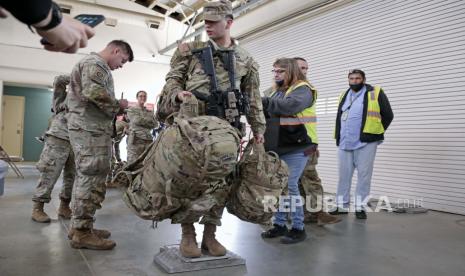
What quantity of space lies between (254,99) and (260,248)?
3.82ft

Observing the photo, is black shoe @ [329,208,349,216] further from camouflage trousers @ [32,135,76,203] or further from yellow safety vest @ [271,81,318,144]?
camouflage trousers @ [32,135,76,203]

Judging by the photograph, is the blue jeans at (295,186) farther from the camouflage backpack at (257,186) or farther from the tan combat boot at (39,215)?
the tan combat boot at (39,215)

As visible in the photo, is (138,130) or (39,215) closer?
(39,215)

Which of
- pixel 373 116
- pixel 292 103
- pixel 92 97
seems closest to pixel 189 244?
Result: pixel 92 97

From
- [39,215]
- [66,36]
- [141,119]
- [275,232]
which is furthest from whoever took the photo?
[141,119]

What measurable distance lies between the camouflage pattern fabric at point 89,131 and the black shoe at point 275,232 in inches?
55.1

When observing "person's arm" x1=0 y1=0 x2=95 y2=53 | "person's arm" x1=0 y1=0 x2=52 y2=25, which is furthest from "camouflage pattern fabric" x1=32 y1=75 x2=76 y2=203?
"person's arm" x1=0 y1=0 x2=52 y2=25

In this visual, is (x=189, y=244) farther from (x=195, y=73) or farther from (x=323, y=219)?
(x=323, y=219)

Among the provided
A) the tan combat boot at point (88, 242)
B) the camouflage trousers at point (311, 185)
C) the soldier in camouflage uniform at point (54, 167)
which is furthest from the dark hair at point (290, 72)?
the soldier in camouflage uniform at point (54, 167)

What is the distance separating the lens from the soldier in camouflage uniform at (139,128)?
20.5 ft

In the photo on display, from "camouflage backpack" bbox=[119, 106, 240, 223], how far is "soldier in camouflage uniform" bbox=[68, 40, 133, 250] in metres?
0.70

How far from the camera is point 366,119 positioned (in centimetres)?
433

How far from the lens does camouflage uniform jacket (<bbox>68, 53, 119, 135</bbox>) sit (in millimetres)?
2744

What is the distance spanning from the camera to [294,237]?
312cm
